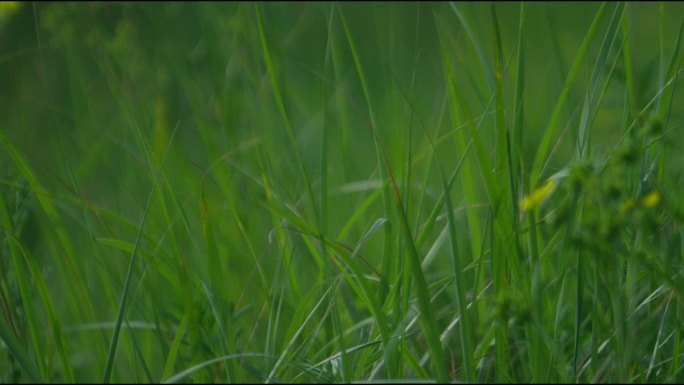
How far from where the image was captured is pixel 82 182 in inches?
76.7

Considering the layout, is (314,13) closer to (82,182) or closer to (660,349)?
(82,182)

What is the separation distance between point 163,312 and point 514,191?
Result: 58 cm

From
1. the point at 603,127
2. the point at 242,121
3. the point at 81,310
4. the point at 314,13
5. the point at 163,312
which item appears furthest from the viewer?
the point at 314,13

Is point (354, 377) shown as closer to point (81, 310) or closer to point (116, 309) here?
point (116, 309)

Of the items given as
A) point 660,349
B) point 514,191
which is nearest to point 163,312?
point 514,191

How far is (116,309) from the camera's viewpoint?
131 cm

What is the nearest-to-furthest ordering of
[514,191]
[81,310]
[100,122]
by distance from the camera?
[514,191]
[81,310]
[100,122]

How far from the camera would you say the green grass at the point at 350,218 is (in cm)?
101

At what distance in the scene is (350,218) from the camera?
1.42 m

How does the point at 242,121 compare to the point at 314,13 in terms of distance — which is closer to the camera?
the point at 242,121

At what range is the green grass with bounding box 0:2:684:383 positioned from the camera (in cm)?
101

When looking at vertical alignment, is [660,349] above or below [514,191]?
below

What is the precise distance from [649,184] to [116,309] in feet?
2.56

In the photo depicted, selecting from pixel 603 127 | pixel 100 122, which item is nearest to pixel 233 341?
pixel 603 127
